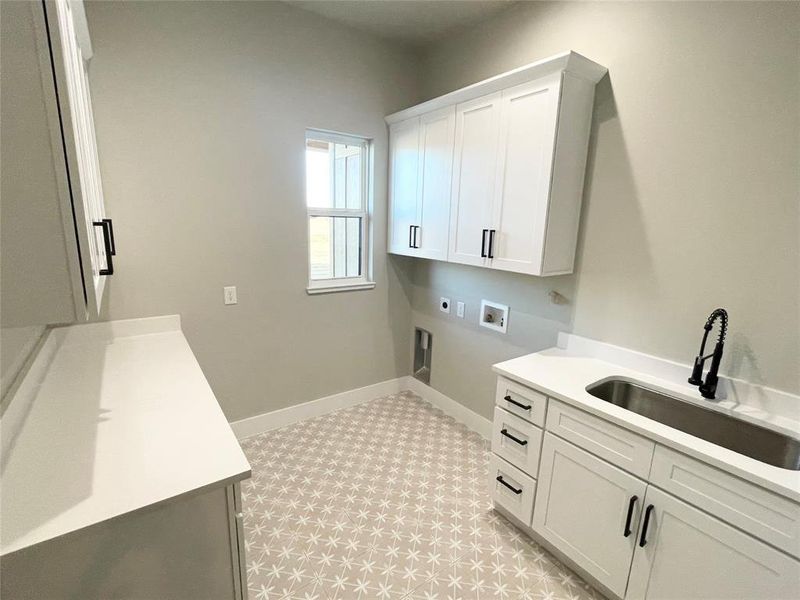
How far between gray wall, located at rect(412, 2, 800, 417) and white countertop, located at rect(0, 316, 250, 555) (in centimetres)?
189

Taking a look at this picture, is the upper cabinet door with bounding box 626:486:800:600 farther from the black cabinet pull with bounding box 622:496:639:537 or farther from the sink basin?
the sink basin

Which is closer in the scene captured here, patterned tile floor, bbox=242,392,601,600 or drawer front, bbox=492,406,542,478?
patterned tile floor, bbox=242,392,601,600

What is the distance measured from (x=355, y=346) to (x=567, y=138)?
6.98ft

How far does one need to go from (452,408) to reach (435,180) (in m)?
1.79

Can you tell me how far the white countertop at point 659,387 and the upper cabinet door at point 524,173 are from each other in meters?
0.52

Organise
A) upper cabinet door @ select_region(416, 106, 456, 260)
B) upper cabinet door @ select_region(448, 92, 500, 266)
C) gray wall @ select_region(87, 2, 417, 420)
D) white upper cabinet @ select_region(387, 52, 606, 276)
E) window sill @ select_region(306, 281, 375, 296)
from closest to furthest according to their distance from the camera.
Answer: white upper cabinet @ select_region(387, 52, 606, 276) < gray wall @ select_region(87, 2, 417, 420) < upper cabinet door @ select_region(448, 92, 500, 266) < upper cabinet door @ select_region(416, 106, 456, 260) < window sill @ select_region(306, 281, 375, 296)

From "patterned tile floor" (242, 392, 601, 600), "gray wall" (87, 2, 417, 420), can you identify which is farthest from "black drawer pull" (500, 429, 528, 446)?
"gray wall" (87, 2, 417, 420)

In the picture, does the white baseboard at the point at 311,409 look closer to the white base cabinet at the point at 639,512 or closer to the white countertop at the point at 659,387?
the white base cabinet at the point at 639,512

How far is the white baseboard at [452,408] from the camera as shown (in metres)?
2.88

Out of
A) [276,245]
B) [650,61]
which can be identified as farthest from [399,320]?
[650,61]

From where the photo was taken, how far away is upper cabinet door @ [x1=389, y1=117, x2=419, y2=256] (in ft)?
9.19

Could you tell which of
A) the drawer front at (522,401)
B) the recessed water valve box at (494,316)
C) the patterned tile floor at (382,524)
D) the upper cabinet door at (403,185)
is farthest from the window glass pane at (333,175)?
the drawer front at (522,401)

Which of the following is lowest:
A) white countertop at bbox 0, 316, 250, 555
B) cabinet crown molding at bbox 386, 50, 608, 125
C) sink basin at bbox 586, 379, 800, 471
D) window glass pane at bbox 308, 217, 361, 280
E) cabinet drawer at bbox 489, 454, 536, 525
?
cabinet drawer at bbox 489, 454, 536, 525

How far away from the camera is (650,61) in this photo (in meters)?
1.79
